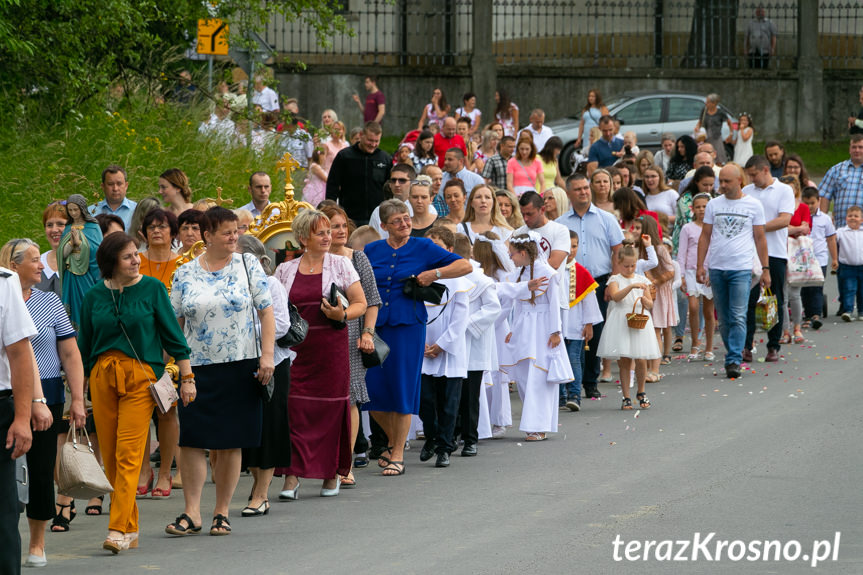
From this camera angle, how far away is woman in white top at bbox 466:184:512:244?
13.2 meters

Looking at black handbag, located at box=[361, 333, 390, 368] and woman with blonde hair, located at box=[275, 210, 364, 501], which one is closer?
woman with blonde hair, located at box=[275, 210, 364, 501]

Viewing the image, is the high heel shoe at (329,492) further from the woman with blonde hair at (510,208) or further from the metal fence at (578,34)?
the metal fence at (578,34)

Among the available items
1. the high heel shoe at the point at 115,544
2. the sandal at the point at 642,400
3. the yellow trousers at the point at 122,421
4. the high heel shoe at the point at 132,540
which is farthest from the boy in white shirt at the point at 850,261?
the high heel shoe at the point at 115,544

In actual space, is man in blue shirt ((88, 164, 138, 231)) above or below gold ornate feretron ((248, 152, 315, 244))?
above

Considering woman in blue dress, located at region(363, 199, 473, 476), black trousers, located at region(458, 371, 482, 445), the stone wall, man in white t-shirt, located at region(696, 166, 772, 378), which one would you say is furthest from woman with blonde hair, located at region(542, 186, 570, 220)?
the stone wall

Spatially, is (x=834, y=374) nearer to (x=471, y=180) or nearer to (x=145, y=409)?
(x=471, y=180)

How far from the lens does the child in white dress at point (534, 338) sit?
39.8 ft

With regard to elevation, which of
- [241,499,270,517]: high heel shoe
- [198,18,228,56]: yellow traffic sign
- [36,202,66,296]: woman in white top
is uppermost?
[198,18,228,56]: yellow traffic sign

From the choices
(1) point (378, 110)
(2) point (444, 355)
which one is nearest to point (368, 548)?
(2) point (444, 355)

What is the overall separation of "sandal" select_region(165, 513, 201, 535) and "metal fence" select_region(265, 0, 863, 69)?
24.6m

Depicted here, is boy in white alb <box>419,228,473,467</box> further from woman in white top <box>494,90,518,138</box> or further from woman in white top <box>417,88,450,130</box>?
woman in white top <box>417,88,450,130</box>

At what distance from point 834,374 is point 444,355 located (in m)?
5.34

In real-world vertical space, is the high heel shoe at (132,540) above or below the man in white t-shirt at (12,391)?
below

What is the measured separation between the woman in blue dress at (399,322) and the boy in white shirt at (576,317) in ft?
9.06
